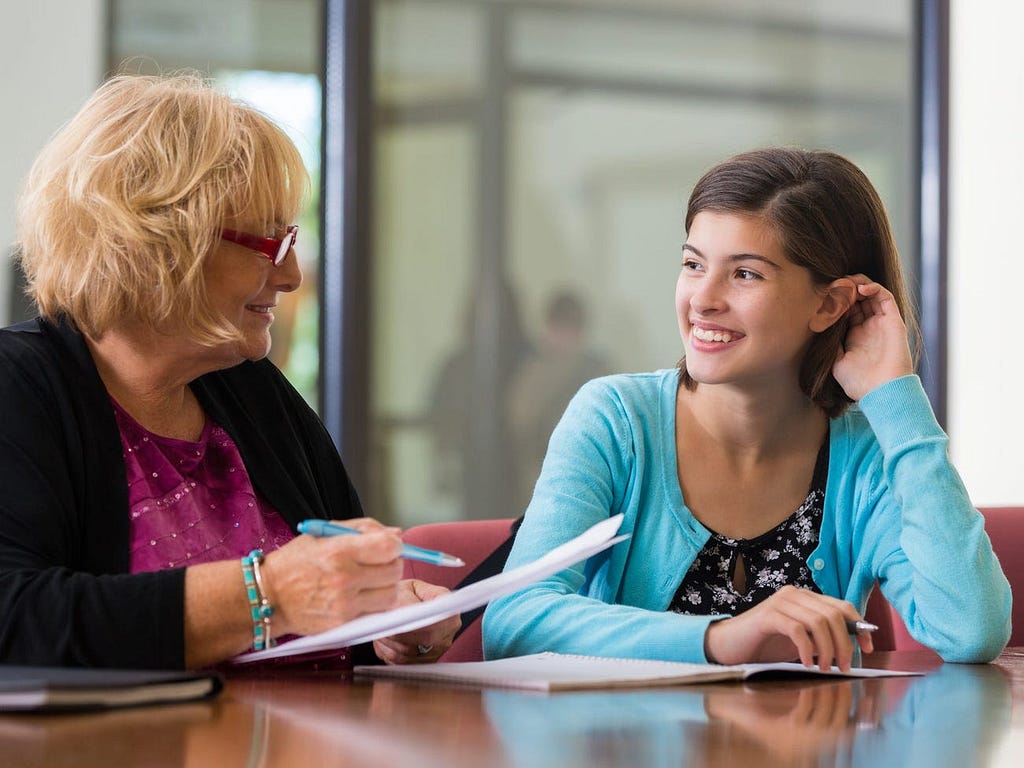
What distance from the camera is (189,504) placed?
61.7 inches

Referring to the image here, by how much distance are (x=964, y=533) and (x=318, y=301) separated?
2.52 metres

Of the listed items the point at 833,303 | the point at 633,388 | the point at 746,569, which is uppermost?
the point at 833,303

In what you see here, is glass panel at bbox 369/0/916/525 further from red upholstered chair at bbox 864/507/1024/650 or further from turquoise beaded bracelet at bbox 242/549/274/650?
turquoise beaded bracelet at bbox 242/549/274/650

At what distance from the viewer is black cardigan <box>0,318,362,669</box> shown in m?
1.22

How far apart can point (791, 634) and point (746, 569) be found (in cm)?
48

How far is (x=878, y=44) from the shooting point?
4.48m

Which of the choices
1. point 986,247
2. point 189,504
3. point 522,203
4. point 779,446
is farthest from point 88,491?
point 986,247

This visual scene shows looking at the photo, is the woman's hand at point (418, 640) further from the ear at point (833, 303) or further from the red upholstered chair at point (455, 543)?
the ear at point (833, 303)

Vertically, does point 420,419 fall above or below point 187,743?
below

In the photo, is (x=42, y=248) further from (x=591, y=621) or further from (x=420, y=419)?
(x=420, y=419)

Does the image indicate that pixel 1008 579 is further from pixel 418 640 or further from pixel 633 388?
pixel 418 640

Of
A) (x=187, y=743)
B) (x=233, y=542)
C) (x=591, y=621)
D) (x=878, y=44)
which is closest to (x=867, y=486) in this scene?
(x=591, y=621)

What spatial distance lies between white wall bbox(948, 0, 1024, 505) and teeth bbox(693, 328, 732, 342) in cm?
262

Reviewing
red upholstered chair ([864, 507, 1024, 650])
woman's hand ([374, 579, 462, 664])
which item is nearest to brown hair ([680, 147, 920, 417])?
red upholstered chair ([864, 507, 1024, 650])
